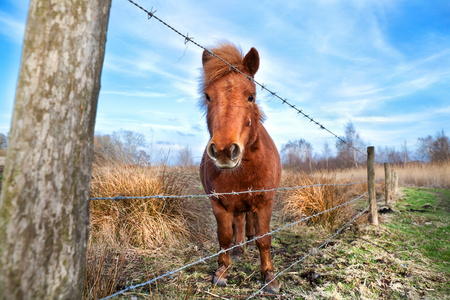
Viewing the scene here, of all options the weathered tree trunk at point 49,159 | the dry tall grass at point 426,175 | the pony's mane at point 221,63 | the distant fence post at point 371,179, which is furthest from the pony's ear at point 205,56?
the dry tall grass at point 426,175

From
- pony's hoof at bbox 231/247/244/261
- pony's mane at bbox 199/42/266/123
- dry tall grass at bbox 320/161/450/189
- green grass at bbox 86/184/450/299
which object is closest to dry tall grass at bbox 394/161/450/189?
dry tall grass at bbox 320/161/450/189

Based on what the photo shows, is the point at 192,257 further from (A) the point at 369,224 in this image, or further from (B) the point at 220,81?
(A) the point at 369,224

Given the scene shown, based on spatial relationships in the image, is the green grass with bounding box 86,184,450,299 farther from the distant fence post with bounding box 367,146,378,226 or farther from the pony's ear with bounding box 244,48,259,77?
the pony's ear with bounding box 244,48,259,77

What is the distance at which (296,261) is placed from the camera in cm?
333

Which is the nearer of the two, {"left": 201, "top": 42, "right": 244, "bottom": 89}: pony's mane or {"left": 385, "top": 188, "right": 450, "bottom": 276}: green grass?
{"left": 201, "top": 42, "right": 244, "bottom": 89}: pony's mane

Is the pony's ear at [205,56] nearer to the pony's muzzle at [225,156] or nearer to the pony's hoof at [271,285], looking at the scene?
the pony's muzzle at [225,156]

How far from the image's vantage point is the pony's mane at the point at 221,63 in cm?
243

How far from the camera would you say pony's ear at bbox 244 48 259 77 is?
254 centimetres

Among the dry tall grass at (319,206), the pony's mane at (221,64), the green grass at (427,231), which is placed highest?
the pony's mane at (221,64)

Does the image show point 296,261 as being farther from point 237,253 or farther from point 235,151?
point 235,151

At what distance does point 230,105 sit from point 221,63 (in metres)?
0.53

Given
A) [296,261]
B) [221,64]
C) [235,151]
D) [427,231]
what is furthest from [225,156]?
[427,231]

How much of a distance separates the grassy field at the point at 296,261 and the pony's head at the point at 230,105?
97cm

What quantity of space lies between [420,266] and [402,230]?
1813 mm
